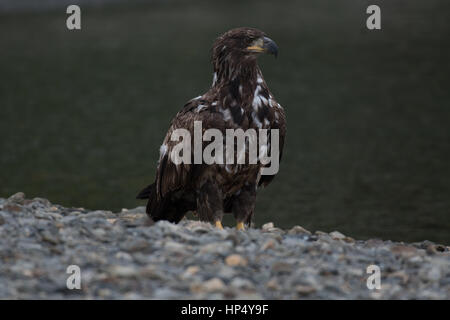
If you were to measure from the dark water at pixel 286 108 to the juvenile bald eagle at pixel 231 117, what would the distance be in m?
5.33

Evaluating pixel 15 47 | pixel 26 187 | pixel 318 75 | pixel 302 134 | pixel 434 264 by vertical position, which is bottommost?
pixel 434 264

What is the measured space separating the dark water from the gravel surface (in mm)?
6282

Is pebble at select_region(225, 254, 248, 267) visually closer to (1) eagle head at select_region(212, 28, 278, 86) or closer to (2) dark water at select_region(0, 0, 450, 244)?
(1) eagle head at select_region(212, 28, 278, 86)

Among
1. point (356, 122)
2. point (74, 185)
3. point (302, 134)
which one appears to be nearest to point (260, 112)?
point (74, 185)

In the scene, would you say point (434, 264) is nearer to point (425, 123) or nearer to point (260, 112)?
point (260, 112)

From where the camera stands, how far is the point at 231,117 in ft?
27.0

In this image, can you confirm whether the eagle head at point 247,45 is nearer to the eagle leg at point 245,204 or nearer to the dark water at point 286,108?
the eagle leg at point 245,204

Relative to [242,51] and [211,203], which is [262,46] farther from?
[211,203]

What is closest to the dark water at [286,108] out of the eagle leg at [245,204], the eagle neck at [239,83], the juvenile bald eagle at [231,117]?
the eagle leg at [245,204]

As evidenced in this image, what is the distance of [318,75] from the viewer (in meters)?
29.4

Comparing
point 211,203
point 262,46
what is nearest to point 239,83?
point 262,46

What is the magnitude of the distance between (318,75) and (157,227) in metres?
22.6

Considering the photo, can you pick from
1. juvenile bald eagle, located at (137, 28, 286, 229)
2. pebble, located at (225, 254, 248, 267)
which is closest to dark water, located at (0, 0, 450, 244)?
juvenile bald eagle, located at (137, 28, 286, 229)

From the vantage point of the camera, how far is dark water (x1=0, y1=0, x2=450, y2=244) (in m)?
16.3
